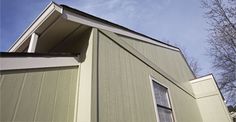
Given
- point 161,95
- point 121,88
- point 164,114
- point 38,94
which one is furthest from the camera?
point 161,95

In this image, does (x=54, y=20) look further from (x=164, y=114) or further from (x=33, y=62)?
(x=164, y=114)

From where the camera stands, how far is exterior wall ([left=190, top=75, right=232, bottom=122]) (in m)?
7.27

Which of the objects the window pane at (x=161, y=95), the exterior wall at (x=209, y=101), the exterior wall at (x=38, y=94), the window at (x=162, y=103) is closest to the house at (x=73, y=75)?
the exterior wall at (x=38, y=94)

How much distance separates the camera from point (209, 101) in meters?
7.58

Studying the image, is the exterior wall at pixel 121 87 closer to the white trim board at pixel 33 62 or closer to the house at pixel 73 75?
the house at pixel 73 75

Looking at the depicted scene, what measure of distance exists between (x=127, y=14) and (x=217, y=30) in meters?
6.85

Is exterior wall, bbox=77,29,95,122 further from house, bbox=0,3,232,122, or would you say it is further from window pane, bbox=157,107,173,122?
window pane, bbox=157,107,173,122

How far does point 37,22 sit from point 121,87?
1.57 metres

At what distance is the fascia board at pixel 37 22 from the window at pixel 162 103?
2710 mm

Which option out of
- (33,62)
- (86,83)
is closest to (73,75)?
(86,83)

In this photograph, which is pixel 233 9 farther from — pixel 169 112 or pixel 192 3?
pixel 169 112

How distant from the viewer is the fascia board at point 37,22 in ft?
7.06

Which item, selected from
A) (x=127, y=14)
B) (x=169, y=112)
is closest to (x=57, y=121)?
(x=169, y=112)

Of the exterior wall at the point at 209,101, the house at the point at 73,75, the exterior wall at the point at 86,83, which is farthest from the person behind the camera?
the exterior wall at the point at 209,101
